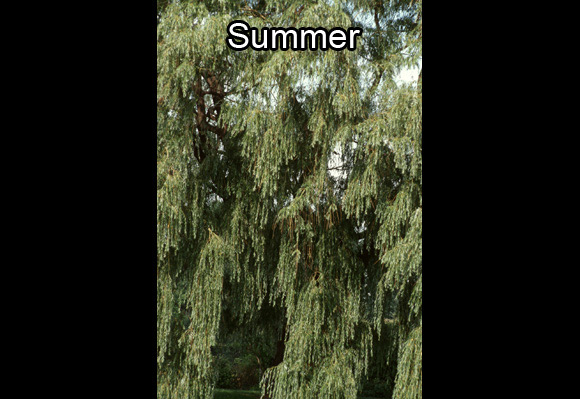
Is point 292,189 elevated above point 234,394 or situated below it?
above

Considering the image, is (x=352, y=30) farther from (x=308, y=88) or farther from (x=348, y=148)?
(x=348, y=148)

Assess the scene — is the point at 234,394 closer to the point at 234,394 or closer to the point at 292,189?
the point at 234,394

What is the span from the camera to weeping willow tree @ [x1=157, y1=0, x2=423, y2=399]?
5.82 meters

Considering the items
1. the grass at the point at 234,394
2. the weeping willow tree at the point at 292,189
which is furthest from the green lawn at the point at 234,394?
the weeping willow tree at the point at 292,189

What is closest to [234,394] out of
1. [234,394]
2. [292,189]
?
[234,394]

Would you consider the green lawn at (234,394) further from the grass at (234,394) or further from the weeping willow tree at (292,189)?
the weeping willow tree at (292,189)

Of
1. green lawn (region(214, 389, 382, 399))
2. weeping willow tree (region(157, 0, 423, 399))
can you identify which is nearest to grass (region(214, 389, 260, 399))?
green lawn (region(214, 389, 382, 399))

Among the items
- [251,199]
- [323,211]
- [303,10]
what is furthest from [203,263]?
[303,10]

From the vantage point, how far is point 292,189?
6.42 metres

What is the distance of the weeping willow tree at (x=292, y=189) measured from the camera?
5816mm

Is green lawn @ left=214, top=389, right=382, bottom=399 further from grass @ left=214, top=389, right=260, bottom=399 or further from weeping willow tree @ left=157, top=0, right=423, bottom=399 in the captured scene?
weeping willow tree @ left=157, top=0, right=423, bottom=399

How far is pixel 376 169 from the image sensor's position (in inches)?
229

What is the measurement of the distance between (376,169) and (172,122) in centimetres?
253
